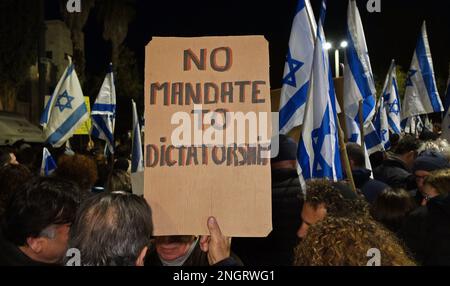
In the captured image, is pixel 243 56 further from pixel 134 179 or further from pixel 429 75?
pixel 429 75

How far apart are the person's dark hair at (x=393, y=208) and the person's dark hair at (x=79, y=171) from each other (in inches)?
96.2

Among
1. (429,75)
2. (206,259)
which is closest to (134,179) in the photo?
(206,259)

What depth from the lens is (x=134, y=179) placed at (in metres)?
5.25

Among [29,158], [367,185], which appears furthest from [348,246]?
[29,158]

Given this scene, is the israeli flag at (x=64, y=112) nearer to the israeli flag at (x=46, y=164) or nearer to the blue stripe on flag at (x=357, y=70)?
the israeli flag at (x=46, y=164)

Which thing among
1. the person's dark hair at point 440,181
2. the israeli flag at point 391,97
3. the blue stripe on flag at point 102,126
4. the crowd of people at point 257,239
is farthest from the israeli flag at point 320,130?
the israeli flag at point 391,97

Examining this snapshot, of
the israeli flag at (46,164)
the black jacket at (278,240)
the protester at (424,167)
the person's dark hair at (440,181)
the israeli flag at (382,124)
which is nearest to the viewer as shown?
the black jacket at (278,240)

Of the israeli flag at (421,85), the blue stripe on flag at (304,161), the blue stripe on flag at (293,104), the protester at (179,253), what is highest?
the israeli flag at (421,85)

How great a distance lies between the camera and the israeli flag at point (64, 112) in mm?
7906

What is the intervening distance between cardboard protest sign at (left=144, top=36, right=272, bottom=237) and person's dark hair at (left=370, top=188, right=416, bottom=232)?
4.75ft

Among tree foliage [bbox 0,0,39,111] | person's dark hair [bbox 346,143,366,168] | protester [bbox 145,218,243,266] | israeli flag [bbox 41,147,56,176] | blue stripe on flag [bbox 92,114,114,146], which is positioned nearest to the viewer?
protester [bbox 145,218,243,266]

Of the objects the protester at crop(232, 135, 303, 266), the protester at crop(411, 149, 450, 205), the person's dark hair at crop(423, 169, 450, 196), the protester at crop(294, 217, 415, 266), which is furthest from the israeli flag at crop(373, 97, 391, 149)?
the protester at crop(294, 217, 415, 266)

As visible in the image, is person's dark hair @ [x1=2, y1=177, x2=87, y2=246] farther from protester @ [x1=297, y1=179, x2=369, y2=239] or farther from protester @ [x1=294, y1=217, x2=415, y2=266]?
protester @ [x1=297, y1=179, x2=369, y2=239]

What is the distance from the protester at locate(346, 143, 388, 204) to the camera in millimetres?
4793
